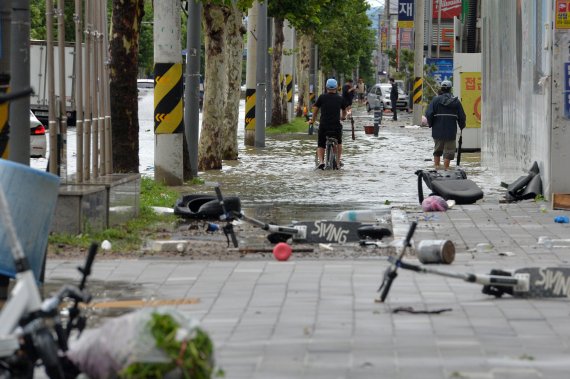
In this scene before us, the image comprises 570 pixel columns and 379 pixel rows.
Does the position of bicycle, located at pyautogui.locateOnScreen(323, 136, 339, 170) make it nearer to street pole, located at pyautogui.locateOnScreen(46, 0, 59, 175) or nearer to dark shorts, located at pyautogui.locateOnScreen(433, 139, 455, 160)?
dark shorts, located at pyautogui.locateOnScreen(433, 139, 455, 160)

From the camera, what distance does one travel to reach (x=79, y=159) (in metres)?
14.1

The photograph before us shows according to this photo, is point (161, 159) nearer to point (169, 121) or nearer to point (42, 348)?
point (169, 121)

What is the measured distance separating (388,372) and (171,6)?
15174 mm

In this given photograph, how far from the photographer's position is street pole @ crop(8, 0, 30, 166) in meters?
11.0

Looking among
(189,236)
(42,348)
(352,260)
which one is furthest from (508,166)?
(42,348)

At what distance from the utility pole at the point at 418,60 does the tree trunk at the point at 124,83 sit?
30871 mm

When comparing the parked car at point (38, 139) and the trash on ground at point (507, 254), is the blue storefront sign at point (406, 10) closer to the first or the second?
the parked car at point (38, 139)

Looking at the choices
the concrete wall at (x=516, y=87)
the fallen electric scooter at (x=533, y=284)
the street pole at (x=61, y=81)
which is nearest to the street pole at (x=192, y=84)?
the concrete wall at (x=516, y=87)

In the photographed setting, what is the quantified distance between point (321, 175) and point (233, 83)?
7.57 metres

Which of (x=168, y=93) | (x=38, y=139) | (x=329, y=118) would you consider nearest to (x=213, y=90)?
(x=329, y=118)

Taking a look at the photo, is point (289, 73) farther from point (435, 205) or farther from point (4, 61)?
point (4, 61)

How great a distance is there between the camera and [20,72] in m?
11.1

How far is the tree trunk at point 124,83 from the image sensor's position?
19453 millimetres

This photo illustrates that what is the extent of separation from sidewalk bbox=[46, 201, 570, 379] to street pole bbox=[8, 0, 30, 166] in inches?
39.1
